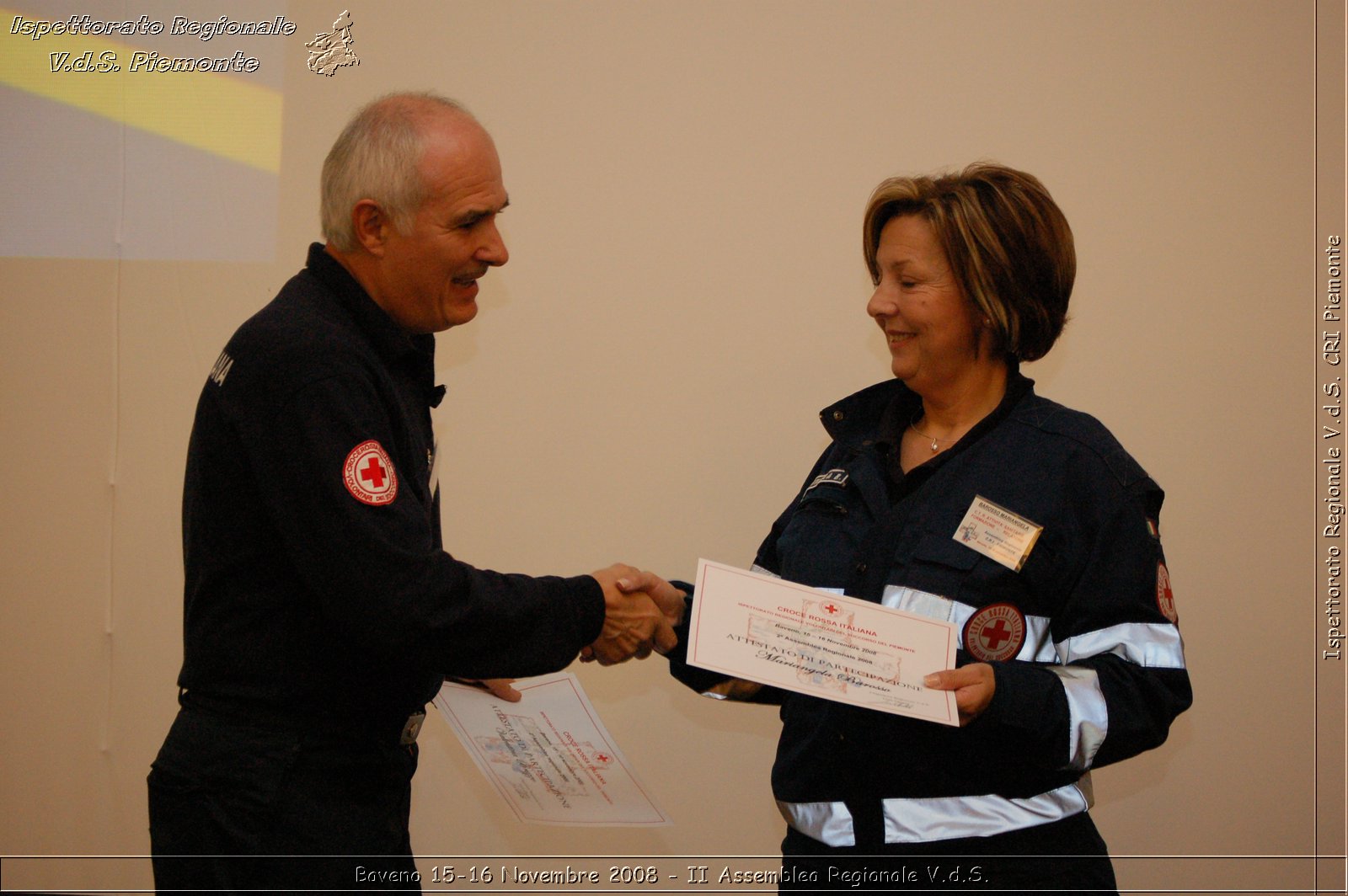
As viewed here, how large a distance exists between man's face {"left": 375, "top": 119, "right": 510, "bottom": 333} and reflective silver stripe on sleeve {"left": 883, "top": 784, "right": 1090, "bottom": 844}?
1183 millimetres

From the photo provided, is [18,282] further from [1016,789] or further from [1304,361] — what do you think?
[1304,361]

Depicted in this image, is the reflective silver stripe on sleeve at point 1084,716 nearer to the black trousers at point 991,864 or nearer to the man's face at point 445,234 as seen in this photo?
the black trousers at point 991,864

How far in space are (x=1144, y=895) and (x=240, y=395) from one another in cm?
268

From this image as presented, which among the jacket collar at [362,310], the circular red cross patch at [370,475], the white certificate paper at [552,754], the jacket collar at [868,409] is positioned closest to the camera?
the circular red cross patch at [370,475]

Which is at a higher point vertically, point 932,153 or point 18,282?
point 932,153

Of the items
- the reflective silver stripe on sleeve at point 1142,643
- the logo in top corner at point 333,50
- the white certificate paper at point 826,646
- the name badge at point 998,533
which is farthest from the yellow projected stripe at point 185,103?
the reflective silver stripe on sleeve at point 1142,643

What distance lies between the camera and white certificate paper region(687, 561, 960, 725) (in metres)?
1.69

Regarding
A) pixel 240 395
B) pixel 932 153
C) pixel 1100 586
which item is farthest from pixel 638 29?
pixel 1100 586

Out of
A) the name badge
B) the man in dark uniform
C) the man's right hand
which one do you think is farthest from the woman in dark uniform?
the man in dark uniform

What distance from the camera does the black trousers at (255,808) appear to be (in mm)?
1709

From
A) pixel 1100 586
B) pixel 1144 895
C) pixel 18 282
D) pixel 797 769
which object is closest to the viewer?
pixel 1100 586

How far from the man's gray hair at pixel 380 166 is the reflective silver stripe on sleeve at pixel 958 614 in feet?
3.48

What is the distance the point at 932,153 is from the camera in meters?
3.06

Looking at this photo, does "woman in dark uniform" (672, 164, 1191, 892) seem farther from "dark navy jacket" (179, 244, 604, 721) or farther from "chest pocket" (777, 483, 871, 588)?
"dark navy jacket" (179, 244, 604, 721)
